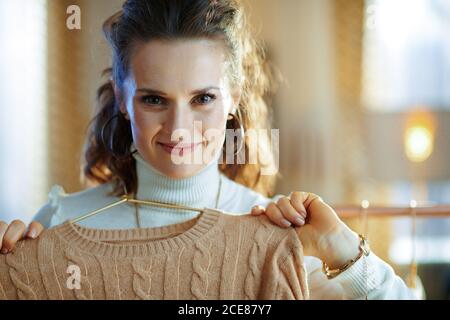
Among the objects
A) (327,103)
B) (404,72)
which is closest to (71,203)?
(327,103)

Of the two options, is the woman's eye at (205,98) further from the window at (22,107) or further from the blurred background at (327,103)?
the window at (22,107)

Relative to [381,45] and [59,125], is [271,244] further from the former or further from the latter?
[381,45]

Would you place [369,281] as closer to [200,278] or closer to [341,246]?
[341,246]

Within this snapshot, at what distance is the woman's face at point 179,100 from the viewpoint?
79cm

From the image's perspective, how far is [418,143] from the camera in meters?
2.19

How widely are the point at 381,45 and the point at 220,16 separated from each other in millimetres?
1352

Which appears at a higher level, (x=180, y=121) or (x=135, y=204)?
(x=180, y=121)

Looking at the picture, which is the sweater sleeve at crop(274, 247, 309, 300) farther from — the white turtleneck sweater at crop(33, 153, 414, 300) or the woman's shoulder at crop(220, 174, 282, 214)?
the woman's shoulder at crop(220, 174, 282, 214)

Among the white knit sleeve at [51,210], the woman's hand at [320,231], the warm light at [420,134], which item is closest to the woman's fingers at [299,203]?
the woman's hand at [320,231]

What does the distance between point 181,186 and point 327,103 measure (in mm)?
1031

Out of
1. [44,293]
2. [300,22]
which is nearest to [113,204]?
[44,293]
